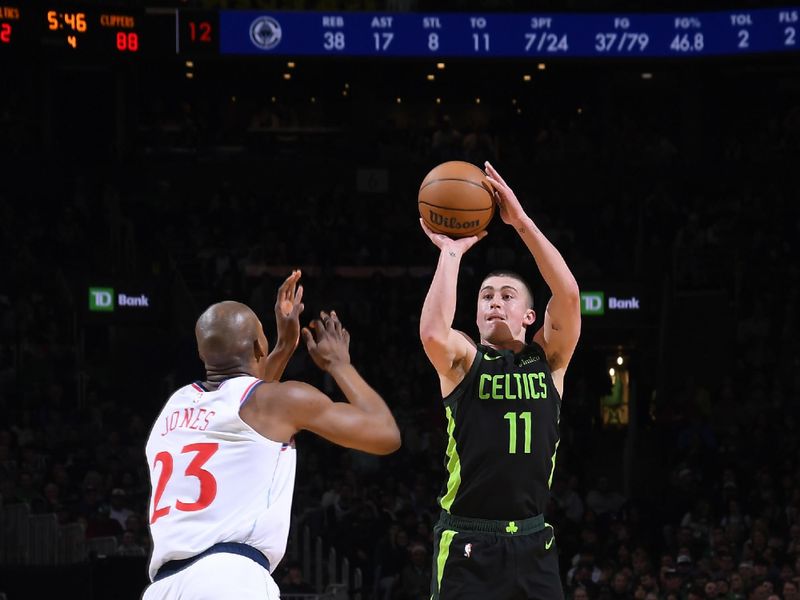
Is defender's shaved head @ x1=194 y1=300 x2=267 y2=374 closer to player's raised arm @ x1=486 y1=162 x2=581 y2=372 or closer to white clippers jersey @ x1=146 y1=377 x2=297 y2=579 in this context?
white clippers jersey @ x1=146 y1=377 x2=297 y2=579

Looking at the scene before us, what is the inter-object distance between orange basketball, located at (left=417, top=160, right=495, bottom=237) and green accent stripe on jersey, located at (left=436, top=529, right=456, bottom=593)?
137 cm

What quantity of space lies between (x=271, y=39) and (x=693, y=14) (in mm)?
6335

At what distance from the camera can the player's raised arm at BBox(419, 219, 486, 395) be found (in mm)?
5805

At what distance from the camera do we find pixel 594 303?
18.1 meters

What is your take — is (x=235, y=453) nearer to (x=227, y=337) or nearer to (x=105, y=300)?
(x=227, y=337)

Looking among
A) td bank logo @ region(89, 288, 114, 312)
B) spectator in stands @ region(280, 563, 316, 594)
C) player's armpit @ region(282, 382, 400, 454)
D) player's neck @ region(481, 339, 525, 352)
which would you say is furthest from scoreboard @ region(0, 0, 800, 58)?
player's armpit @ region(282, 382, 400, 454)

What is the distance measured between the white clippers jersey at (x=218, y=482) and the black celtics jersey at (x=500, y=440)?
1173 mm

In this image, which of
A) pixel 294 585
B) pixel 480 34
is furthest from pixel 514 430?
pixel 480 34

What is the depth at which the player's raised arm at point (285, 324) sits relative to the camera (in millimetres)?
5729

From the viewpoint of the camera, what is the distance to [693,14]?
20281mm

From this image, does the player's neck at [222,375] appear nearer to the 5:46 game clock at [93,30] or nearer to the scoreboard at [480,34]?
the 5:46 game clock at [93,30]

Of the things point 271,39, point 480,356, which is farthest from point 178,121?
point 480,356

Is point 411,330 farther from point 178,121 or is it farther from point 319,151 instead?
point 178,121

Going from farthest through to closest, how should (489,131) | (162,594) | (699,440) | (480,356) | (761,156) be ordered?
(489,131), (761,156), (699,440), (480,356), (162,594)
